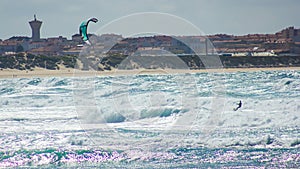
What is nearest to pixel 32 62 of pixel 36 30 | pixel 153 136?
pixel 36 30

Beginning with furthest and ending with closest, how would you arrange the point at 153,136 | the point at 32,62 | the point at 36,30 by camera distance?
the point at 36,30 → the point at 32,62 → the point at 153,136

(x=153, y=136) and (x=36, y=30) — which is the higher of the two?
(x=36, y=30)

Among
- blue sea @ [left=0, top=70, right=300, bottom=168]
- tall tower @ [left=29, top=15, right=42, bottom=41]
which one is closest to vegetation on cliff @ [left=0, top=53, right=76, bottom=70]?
→ tall tower @ [left=29, top=15, right=42, bottom=41]

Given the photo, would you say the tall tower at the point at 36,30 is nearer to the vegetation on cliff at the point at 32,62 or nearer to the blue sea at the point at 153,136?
the vegetation on cliff at the point at 32,62

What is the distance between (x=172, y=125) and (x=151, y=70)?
54.0 m

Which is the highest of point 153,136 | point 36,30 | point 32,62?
point 36,30

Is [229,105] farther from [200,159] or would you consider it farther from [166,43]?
[166,43]

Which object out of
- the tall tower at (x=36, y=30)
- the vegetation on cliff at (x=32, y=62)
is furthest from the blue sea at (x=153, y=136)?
the tall tower at (x=36, y=30)

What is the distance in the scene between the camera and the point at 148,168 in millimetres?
10375

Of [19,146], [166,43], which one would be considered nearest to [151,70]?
[166,43]

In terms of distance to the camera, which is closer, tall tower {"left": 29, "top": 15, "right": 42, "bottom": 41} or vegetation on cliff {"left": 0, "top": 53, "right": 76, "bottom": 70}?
vegetation on cliff {"left": 0, "top": 53, "right": 76, "bottom": 70}

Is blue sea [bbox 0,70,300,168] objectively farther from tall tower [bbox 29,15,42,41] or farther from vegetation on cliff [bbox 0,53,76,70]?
tall tower [bbox 29,15,42,41]

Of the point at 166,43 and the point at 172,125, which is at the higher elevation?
the point at 166,43

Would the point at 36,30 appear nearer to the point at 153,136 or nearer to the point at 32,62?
the point at 32,62
